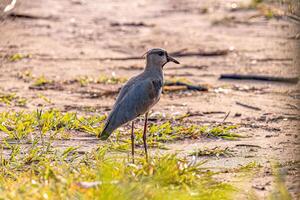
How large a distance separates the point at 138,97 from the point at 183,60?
477cm

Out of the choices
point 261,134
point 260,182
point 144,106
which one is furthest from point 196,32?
point 260,182

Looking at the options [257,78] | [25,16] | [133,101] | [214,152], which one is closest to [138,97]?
[133,101]

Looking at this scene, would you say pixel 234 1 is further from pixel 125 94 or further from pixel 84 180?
pixel 84 180

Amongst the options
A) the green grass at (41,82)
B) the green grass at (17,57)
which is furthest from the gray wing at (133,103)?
the green grass at (17,57)

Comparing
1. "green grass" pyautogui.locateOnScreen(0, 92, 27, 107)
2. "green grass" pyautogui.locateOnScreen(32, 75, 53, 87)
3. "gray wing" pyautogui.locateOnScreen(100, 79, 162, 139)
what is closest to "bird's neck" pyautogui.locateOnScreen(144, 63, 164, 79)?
"gray wing" pyautogui.locateOnScreen(100, 79, 162, 139)

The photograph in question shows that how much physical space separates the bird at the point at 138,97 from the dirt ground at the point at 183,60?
0.51m

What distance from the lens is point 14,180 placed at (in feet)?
20.7

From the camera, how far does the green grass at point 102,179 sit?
5.41 meters

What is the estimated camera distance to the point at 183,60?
11898mm

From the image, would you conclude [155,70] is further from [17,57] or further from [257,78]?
[17,57]

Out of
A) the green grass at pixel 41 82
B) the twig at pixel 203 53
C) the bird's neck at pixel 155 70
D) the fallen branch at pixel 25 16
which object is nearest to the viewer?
the bird's neck at pixel 155 70

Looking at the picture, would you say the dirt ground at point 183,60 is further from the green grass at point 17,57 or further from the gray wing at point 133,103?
the gray wing at point 133,103

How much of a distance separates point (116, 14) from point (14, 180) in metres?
9.49

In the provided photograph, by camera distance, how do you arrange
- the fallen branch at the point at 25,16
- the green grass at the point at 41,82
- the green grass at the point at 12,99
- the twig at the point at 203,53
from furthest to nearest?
1. the fallen branch at the point at 25,16
2. the twig at the point at 203,53
3. the green grass at the point at 41,82
4. the green grass at the point at 12,99
